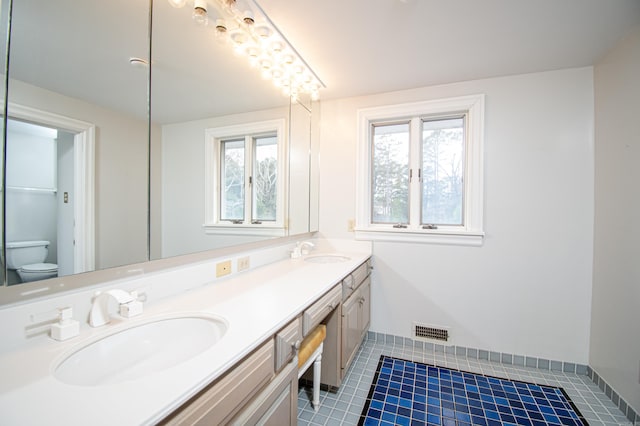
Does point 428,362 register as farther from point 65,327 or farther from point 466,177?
point 65,327

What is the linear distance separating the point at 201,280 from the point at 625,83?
273 cm

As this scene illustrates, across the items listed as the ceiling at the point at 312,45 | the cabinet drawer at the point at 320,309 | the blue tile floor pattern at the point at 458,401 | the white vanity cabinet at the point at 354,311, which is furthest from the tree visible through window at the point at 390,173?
the blue tile floor pattern at the point at 458,401

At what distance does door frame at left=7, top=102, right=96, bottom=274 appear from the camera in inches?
35.1

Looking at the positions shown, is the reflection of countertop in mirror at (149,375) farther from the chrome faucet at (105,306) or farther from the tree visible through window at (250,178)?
the tree visible through window at (250,178)

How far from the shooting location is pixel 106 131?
98 centimetres

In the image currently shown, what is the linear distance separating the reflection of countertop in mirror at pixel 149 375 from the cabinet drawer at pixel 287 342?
0.14ft

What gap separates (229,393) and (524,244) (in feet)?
7.44

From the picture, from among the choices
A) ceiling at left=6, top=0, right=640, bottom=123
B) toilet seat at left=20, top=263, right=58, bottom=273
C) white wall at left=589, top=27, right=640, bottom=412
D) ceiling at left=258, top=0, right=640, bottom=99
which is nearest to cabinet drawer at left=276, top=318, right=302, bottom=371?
toilet seat at left=20, top=263, right=58, bottom=273

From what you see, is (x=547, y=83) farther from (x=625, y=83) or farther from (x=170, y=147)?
(x=170, y=147)

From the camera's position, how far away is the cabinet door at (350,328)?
1694mm

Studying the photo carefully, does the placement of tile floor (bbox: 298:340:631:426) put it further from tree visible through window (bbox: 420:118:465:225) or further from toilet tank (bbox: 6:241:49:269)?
toilet tank (bbox: 6:241:49:269)

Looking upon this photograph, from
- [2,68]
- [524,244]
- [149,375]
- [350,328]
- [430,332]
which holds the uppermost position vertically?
[2,68]

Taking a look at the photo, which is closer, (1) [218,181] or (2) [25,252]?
(2) [25,252]

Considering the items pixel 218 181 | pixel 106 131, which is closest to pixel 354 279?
pixel 218 181
